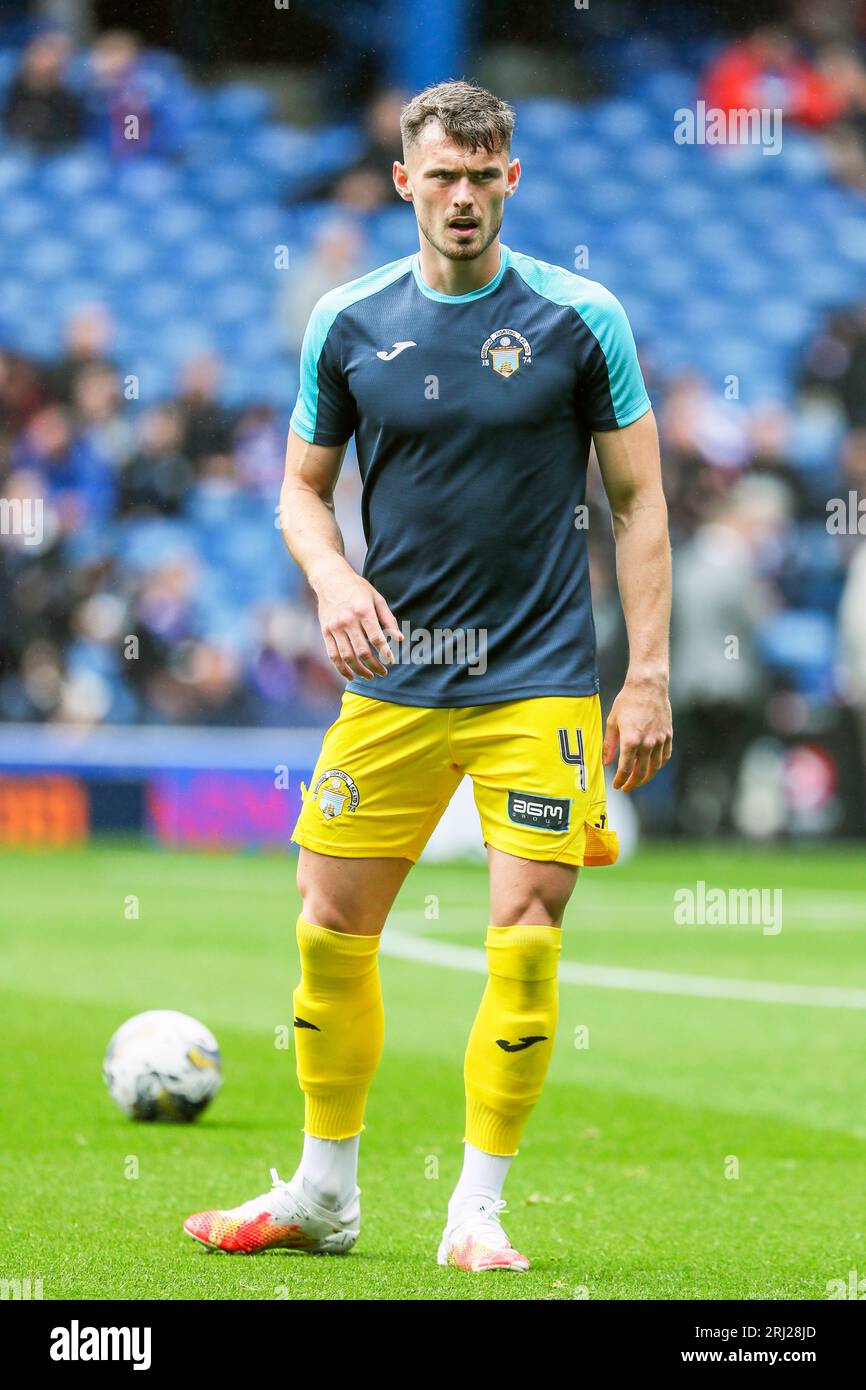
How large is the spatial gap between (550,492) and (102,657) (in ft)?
38.6

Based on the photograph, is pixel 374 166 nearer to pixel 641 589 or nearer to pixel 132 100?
pixel 132 100

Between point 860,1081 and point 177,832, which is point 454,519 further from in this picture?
point 177,832

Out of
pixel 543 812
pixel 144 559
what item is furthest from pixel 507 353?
pixel 144 559

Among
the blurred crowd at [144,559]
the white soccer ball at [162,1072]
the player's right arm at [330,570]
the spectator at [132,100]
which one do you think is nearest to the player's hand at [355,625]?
the player's right arm at [330,570]

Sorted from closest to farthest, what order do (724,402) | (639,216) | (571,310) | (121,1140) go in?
(571,310), (121,1140), (724,402), (639,216)

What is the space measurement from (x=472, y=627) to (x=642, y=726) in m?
0.41

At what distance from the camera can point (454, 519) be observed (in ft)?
14.4

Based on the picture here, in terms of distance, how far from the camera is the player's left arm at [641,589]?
436cm

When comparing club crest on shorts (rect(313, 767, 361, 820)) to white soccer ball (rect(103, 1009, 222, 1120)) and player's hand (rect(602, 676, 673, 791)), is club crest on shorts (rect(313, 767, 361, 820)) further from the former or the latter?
white soccer ball (rect(103, 1009, 222, 1120))

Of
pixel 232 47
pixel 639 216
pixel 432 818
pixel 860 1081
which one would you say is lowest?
pixel 860 1081

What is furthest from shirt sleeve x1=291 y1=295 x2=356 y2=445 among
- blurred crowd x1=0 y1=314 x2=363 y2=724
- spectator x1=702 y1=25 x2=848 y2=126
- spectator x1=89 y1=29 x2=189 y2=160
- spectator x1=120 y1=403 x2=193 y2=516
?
spectator x1=702 y1=25 x2=848 y2=126

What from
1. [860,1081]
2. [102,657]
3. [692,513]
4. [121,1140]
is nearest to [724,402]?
[692,513]

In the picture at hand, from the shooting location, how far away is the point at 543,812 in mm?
4281

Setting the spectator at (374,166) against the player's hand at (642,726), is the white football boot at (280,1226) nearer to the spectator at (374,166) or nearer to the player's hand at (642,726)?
the player's hand at (642,726)
